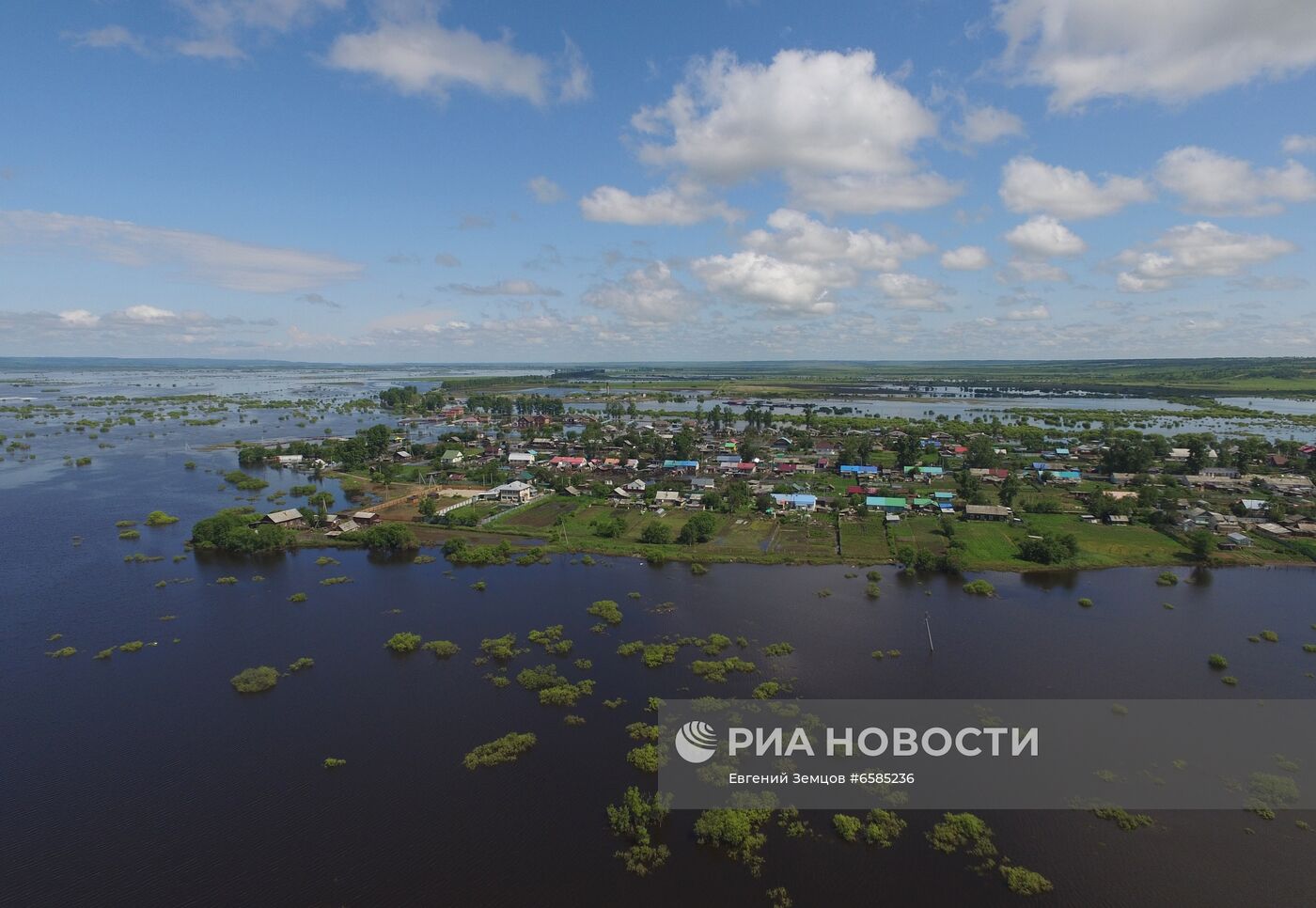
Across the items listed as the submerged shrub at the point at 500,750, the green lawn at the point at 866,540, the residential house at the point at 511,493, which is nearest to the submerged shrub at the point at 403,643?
the submerged shrub at the point at 500,750

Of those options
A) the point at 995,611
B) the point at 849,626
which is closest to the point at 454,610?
the point at 849,626

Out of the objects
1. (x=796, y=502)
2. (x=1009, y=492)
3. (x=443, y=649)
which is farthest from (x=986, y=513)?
(x=443, y=649)

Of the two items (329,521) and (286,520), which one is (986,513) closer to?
(329,521)

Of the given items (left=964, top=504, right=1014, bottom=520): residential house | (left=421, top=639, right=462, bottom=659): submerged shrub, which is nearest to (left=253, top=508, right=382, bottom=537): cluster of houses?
(left=421, top=639, right=462, bottom=659): submerged shrub

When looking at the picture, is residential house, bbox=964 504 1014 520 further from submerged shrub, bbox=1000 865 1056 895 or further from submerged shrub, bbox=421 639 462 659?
submerged shrub, bbox=421 639 462 659

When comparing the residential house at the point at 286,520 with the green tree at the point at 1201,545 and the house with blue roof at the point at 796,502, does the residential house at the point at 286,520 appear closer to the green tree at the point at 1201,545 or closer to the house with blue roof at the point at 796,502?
the house with blue roof at the point at 796,502
